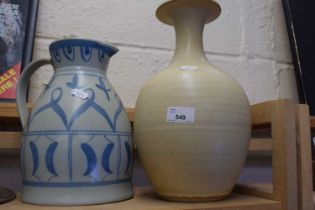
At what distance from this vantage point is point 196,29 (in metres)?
0.53

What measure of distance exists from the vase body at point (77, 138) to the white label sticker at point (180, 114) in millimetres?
77

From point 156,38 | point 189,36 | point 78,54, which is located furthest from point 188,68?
point 156,38

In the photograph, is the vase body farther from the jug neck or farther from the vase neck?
the vase neck

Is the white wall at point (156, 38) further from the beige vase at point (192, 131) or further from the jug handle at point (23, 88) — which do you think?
the beige vase at point (192, 131)

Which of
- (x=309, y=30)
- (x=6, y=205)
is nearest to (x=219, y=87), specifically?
(x=6, y=205)

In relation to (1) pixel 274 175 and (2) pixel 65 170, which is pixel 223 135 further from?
(2) pixel 65 170

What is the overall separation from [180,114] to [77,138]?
0.14 metres

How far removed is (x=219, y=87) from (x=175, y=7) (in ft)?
0.46

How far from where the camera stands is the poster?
641 millimetres

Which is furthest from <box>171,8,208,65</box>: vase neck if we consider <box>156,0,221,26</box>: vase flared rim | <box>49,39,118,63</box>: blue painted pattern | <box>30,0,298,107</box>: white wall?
<box>30,0,298,107</box>: white wall

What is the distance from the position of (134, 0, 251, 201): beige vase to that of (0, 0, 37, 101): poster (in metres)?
0.29

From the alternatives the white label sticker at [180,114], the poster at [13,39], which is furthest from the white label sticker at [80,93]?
the poster at [13,39]

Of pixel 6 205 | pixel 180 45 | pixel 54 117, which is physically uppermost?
pixel 180 45

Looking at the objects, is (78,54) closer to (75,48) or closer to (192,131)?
(75,48)
